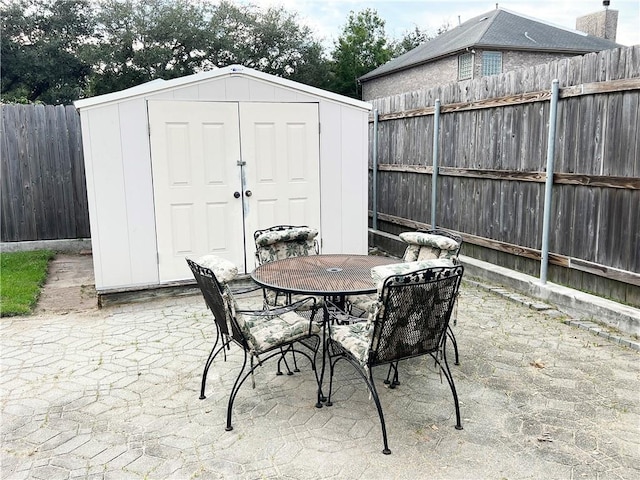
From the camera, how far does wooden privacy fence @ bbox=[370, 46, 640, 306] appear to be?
4.20 m

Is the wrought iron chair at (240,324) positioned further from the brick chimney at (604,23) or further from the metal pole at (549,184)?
the brick chimney at (604,23)

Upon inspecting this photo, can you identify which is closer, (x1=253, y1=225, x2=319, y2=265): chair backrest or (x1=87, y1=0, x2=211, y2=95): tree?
(x1=253, y1=225, x2=319, y2=265): chair backrest

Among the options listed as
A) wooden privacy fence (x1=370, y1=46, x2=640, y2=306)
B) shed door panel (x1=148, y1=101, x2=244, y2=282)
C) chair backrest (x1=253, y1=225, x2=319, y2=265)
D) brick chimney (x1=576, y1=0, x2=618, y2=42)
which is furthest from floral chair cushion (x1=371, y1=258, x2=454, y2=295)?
brick chimney (x1=576, y1=0, x2=618, y2=42)

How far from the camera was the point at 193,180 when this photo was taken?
5383mm

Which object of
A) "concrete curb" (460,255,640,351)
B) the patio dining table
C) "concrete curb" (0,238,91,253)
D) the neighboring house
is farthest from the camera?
the neighboring house

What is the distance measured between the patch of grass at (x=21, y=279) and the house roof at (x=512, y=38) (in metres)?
13.1

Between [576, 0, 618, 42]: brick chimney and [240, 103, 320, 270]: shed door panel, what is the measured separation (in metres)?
17.1

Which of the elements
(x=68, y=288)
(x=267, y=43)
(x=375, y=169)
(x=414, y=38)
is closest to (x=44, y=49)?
(x=267, y=43)

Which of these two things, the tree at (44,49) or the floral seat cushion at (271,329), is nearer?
the floral seat cushion at (271,329)

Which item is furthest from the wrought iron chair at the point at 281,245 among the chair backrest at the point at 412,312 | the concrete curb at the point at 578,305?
the concrete curb at the point at 578,305

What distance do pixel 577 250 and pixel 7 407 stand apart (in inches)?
183

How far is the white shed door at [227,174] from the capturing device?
527 centimetres

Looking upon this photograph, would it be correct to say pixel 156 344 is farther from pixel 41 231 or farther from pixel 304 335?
pixel 41 231

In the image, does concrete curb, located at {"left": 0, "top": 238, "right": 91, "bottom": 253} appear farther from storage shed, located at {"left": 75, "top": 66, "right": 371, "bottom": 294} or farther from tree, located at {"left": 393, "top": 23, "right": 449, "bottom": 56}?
tree, located at {"left": 393, "top": 23, "right": 449, "bottom": 56}
